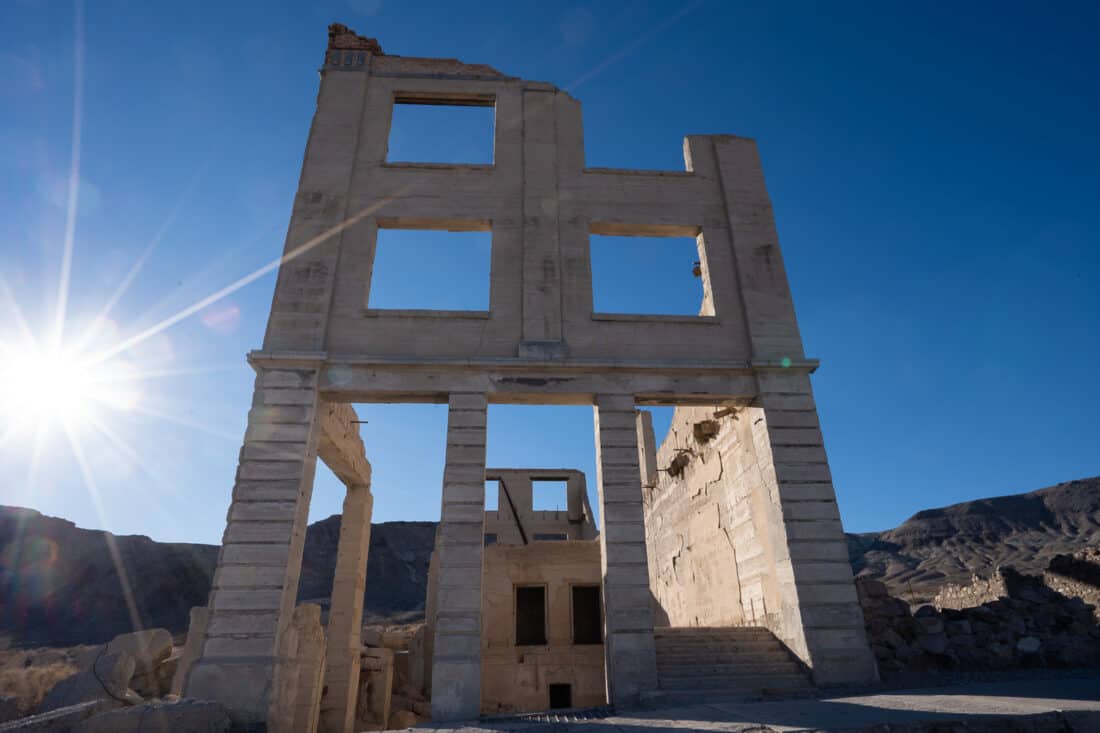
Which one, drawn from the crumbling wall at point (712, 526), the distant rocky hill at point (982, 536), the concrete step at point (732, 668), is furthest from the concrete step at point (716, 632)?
the distant rocky hill at point (982, 536)

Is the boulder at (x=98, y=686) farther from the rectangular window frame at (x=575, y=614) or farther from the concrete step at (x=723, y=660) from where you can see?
the rectangular window frame at (x=575, y=614)

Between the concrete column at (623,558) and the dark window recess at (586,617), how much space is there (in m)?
6.46

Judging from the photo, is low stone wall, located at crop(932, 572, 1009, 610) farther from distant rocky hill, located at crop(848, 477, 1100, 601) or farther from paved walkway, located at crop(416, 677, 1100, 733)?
distant rocky hill, located at crop(848, 477, 1100, 601)

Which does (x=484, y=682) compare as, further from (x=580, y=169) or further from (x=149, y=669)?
(x=580, y=169)

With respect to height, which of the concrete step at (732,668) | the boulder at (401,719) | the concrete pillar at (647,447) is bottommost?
the boulder at (401,719)

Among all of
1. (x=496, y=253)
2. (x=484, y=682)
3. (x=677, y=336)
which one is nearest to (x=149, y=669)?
(x=484, y=682)

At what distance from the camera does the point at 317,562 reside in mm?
45781

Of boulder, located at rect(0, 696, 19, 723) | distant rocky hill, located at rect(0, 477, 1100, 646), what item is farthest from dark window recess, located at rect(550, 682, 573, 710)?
distant rocky hill, located at rect(0, 477, 1100, 646)

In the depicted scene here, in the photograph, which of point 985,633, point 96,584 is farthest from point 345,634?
point 96,584

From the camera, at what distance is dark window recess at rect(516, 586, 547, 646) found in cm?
1522

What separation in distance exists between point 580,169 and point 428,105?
405 centimetres

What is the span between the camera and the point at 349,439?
1281 centimetres

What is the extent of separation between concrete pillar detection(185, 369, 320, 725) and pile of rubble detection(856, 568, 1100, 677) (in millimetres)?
8974

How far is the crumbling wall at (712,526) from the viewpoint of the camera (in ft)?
36.8
